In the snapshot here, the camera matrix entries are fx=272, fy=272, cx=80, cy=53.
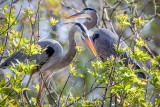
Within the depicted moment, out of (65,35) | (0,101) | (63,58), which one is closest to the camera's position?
(0,101)

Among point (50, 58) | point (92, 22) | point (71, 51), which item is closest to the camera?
point (71, 51)

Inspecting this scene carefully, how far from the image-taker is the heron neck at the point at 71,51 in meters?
3.27

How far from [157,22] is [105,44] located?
2227mm

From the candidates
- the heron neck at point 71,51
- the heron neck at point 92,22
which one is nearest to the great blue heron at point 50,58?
the heron neck at point 71,51

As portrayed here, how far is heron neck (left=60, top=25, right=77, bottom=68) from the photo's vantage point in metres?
3.27

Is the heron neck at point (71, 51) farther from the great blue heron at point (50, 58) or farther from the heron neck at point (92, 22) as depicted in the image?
the heron neck at point (92, 22)

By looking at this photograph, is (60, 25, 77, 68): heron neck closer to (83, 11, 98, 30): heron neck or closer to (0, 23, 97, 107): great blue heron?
(0, 23, 97, 107): great blue heron

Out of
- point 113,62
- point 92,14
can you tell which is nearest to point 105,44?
point 92,14

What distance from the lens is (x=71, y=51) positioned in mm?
3410

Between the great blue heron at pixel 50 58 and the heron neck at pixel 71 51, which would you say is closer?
the heron neck at pixel 71 51

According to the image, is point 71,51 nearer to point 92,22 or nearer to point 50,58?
point 50,58

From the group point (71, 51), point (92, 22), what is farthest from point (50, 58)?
point (92, 22)

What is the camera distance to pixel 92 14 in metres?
4.24

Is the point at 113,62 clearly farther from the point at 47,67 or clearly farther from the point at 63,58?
the point at 47,67
